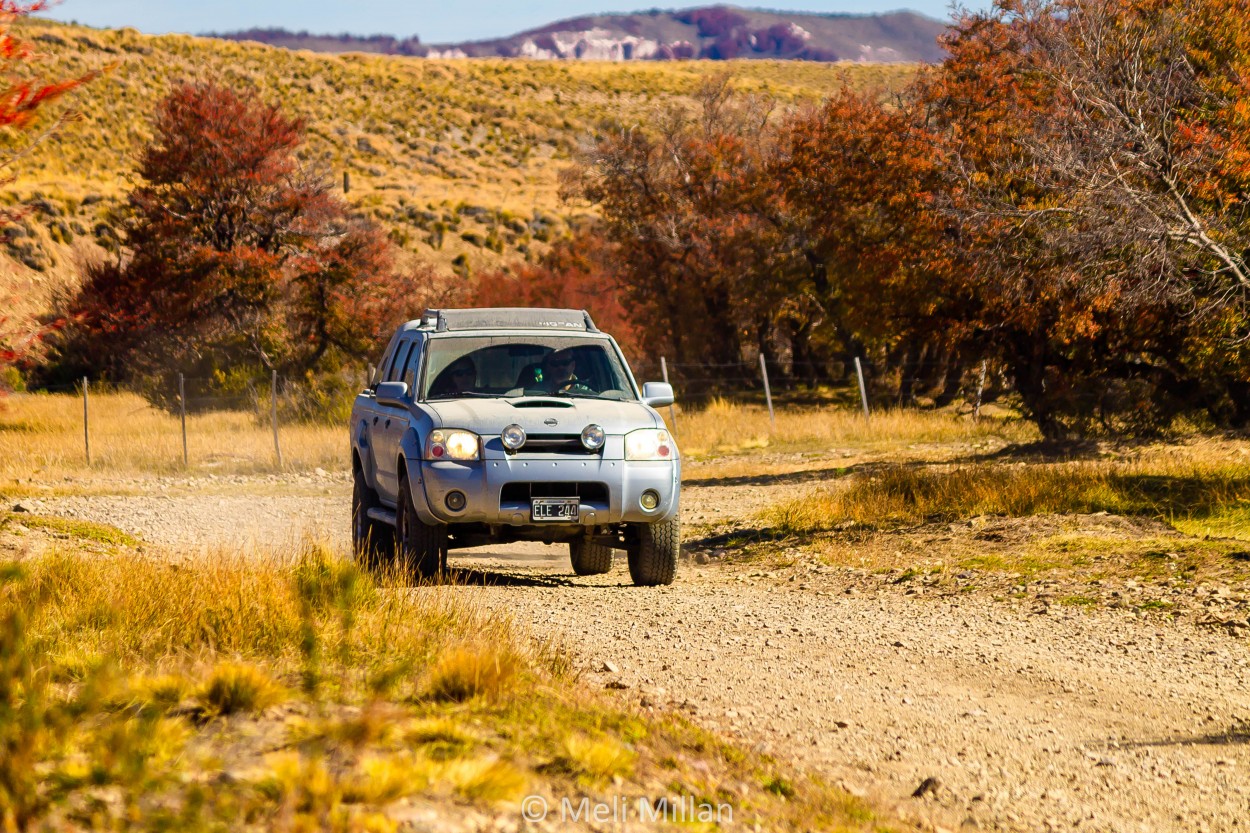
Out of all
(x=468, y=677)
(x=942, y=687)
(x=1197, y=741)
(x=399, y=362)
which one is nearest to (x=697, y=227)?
(x=399, y=362)

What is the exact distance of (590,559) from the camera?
1212 centimetres

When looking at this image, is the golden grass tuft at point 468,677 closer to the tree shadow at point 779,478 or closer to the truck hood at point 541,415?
the truck hood at point 541,415

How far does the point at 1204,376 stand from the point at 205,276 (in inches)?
899

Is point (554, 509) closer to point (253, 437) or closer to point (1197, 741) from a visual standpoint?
point (1197, 741)

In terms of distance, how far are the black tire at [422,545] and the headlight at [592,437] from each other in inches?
47.5

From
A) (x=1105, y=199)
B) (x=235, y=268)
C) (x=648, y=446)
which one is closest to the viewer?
(x=648, y=446)

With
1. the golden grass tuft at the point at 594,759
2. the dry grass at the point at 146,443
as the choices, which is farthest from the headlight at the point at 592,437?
the dry grass at the point at 146,443

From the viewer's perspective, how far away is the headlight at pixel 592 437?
9.93 metres

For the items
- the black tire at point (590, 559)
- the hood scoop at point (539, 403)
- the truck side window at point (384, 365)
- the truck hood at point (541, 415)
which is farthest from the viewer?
the truck side window at point (384, 365)

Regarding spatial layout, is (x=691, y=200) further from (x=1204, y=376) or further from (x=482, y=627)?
(x=482, y=627)

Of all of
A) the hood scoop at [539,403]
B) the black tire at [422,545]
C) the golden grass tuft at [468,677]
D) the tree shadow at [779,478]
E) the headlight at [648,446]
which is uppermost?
the hood scoop at [539,403]

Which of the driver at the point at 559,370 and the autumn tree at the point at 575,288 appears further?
the autumn tree at the point at 575,288

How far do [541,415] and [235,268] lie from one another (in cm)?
2547

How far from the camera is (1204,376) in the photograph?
2094 cm
